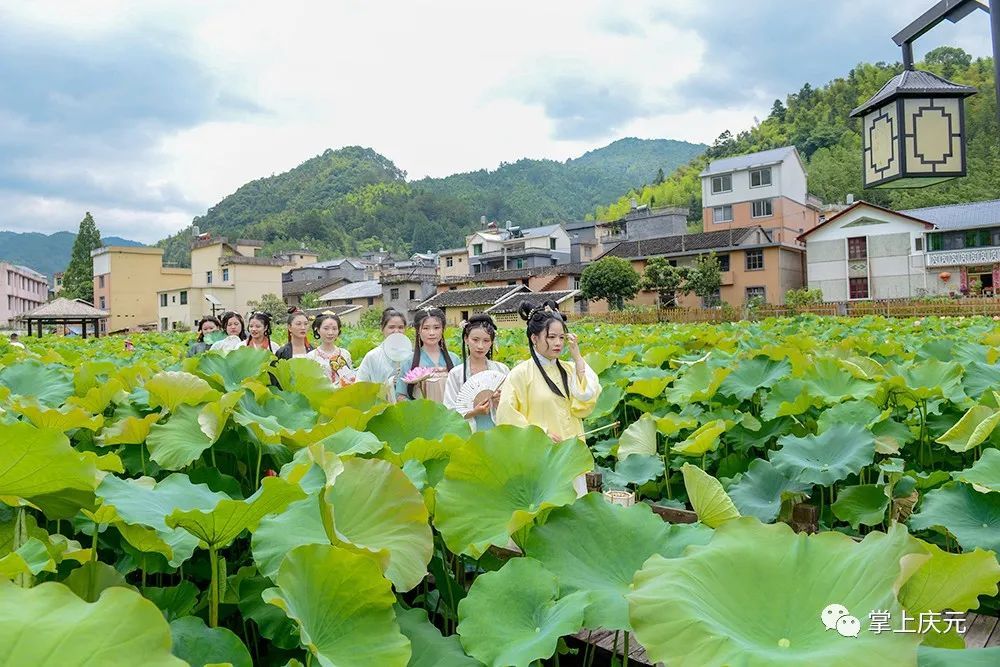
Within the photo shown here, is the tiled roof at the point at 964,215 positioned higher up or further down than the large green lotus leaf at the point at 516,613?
higher up

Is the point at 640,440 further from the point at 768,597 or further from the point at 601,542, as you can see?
the point at 768,597

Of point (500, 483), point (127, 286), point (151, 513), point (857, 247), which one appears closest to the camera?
point (151, 513)

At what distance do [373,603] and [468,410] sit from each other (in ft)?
6.57

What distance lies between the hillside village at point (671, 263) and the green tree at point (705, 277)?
42 centimetres

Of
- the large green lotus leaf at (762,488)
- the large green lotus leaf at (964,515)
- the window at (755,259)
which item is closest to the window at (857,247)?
the window at (755,259)

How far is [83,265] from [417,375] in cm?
4453

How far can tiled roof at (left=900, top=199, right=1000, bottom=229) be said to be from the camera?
25573 millimetres

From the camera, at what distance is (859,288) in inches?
1079

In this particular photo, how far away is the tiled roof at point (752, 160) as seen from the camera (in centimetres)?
3131

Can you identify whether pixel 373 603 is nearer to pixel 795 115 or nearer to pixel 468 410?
pixel 468 410

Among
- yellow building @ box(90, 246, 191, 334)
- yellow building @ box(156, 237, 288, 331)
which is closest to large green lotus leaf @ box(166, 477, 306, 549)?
yellow building @ box(156, 237, 288, 331)

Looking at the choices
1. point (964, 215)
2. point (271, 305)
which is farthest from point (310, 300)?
point (964, 215)

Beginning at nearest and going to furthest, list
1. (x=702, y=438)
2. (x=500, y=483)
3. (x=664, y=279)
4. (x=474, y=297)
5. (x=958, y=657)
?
(x=958, y=657)
(x=500, y=483)
(x=702, y=438)
(x=664, y=279)
(x=474, y=297)

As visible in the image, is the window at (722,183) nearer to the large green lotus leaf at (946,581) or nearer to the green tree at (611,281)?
the green tree at (611,281)
